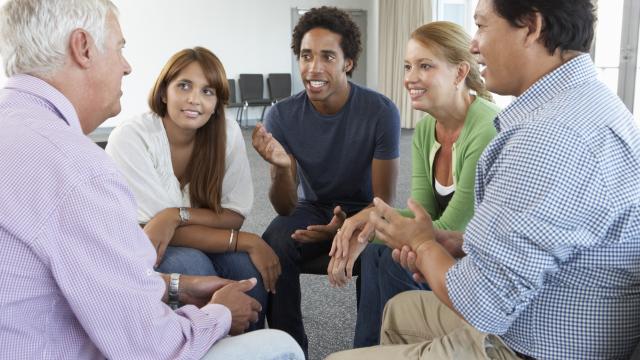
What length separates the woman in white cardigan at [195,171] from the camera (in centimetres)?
186

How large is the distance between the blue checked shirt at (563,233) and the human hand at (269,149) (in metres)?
1.14

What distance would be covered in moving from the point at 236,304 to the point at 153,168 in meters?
0.67

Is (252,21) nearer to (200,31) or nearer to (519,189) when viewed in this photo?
(200,31)

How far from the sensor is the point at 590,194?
90 cm

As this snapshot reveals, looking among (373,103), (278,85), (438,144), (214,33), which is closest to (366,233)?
(438,144)

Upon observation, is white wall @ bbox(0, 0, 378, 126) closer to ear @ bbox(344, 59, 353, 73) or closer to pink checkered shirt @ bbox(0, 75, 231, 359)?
ear @ bbox(344, 59, 353, 73)

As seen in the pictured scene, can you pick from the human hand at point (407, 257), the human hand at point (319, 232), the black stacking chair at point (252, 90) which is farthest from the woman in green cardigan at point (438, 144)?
the black stacking chair at point (252, 90)

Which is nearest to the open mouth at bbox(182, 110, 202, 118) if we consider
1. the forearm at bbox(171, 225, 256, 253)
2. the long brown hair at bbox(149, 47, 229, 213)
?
the long brown hair at bbox(149, 47, 229, 213)

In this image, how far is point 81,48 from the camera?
104cm

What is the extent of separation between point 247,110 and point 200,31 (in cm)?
162

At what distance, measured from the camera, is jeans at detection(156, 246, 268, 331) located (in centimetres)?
177

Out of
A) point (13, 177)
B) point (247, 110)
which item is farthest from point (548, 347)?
point (247, 110)

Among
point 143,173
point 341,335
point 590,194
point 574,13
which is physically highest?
point 574,13

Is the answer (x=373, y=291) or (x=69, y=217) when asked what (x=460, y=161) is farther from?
(x=69, y=217)
